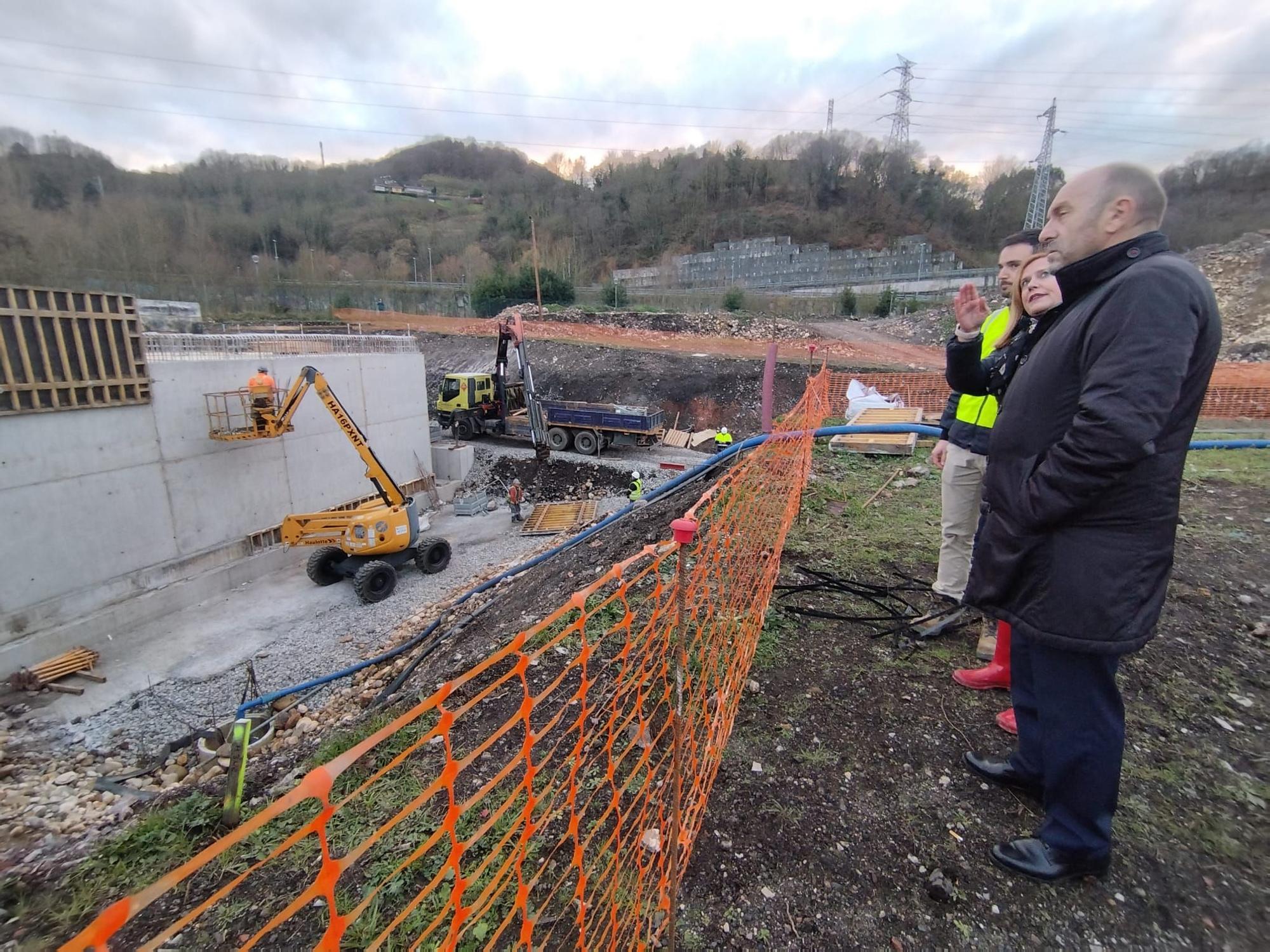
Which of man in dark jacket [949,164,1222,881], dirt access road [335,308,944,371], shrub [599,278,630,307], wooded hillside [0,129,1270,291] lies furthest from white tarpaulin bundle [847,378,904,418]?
wooded hillside [0,129,1270,291]

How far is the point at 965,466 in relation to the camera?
11.9ft

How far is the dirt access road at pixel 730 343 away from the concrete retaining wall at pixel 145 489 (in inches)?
616

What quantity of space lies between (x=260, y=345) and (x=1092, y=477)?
15.4m

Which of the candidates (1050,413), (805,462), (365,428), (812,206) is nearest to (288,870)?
(1050,413)

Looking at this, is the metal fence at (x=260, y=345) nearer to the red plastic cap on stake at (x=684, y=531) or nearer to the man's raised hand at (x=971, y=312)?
the red plastic cap on stake at (x=684, y=531)

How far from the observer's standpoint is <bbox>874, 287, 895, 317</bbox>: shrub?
119 feet

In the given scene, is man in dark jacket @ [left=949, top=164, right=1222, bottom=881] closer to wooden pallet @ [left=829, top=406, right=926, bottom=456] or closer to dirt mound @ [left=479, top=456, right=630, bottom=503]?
wooden pallet @ [left=829, top=406, right=926, bottom=456]

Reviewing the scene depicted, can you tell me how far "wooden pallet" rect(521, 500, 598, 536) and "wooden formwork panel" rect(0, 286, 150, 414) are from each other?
7.35 metres

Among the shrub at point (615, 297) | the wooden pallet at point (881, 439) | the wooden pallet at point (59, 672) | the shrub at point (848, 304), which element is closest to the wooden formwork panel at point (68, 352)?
the wooden pallet at point (59, 672)

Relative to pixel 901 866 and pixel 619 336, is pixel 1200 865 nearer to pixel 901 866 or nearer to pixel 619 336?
pixel 901 866

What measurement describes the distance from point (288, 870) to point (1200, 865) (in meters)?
3.86

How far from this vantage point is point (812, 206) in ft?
237

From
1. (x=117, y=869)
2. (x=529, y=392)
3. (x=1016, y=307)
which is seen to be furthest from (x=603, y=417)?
(x=1016, y=307)

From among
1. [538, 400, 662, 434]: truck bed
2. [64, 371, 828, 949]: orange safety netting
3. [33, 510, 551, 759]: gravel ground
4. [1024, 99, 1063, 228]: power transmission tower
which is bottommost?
[33, 510, 551, 759]: gravel ground
